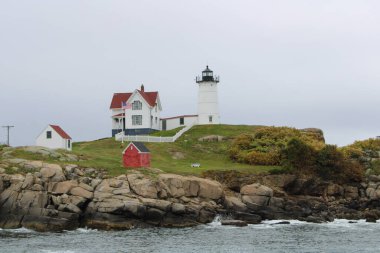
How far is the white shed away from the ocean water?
19.5 meters

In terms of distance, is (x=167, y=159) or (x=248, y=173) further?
(x=167, y=159)

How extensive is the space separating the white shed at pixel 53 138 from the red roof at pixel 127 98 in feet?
69.7

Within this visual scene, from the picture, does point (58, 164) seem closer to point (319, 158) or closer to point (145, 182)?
point (145, 182)

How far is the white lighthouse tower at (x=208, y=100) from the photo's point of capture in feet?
315

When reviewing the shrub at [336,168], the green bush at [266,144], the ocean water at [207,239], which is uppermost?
the green bush at [266,144]

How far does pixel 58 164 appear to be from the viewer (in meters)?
58.3

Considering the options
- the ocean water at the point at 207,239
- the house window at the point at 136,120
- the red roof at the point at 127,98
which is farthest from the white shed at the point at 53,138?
the red roof at the point at 127,98

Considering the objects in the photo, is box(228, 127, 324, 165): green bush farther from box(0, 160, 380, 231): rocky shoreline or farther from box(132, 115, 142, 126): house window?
box(132, 115, 142, 126): house window

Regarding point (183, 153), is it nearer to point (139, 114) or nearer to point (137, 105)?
point (139, 114)

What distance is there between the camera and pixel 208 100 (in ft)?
316

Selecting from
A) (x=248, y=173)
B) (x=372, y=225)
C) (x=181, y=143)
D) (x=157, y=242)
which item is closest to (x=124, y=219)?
(x=157, y=242)

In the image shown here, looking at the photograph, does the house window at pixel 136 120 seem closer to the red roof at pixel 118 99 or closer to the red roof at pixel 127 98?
the red roof at pixel 127 98

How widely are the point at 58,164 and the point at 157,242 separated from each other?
16912 millimetres

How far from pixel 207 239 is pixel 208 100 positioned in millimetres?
50882
